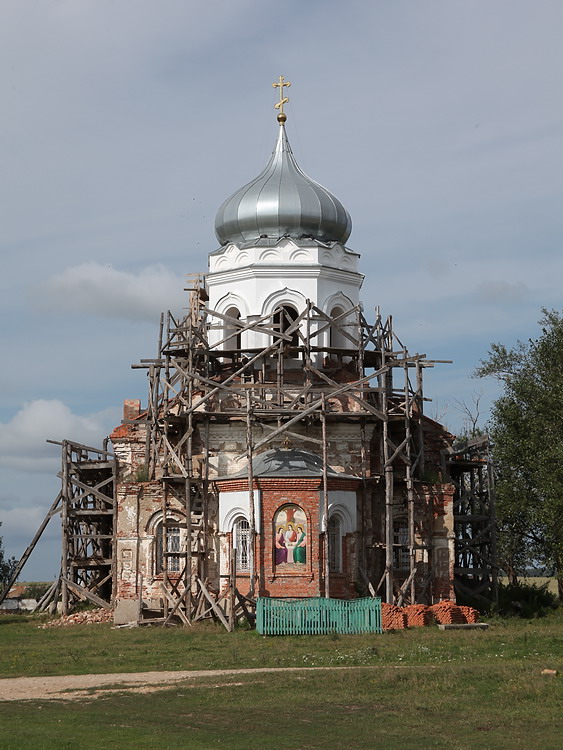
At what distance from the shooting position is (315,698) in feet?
53.3

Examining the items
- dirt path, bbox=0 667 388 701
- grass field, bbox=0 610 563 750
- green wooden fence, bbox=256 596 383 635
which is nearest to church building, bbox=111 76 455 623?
green wooden fence, bbox=256 596 383 635

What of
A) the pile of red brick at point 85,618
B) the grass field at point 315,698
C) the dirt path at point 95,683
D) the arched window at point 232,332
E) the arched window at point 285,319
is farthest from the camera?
the arched window at point 232,332

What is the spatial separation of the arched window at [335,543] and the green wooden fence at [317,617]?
4269mm

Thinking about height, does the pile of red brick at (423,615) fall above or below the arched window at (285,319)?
below

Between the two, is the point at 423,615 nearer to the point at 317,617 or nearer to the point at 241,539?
the point at 317,617

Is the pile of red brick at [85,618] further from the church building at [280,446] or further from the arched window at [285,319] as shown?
the arched window at [285,319]

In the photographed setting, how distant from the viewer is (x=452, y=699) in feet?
52.5

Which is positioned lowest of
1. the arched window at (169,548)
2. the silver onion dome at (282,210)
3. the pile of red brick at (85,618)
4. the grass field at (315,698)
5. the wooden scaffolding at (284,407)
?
the grass field at (315,698)

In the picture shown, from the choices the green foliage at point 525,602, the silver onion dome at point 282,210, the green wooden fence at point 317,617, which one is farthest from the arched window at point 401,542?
the silver onion dome at point 282,210

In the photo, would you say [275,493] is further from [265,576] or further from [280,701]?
[280,701]

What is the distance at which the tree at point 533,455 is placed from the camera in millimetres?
32562

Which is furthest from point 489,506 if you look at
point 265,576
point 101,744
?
point 101,744

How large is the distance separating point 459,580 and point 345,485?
680 centimetres

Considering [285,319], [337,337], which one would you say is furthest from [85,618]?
[337,337]
